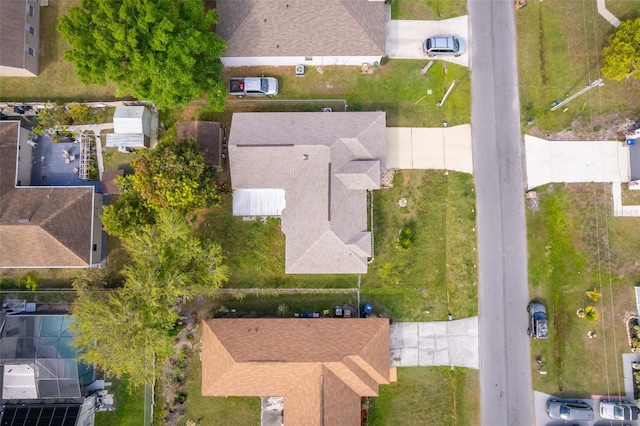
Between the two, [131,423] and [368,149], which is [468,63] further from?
[131,423]


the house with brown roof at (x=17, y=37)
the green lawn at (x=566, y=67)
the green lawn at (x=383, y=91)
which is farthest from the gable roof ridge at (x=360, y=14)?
the house with brown roof at (x=17, y=37)

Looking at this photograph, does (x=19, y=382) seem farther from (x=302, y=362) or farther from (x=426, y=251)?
(x=426, y=251)

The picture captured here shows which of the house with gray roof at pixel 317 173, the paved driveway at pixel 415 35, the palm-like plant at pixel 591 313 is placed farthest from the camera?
the paved driveway at pixel 415 35

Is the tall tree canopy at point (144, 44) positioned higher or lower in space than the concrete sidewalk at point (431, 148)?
higher

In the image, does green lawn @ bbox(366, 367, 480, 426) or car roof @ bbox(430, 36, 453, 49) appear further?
car roof @ bbox(430, 36, 453, 49)

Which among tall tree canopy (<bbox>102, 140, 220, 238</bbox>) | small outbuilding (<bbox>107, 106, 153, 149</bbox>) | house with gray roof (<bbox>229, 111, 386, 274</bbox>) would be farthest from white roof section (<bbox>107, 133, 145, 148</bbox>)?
house with gray roof (<bbox>229, 111, 386, 274</bbox>)

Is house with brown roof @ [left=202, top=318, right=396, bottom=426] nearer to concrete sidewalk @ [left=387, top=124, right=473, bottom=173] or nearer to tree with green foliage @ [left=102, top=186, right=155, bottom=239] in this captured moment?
tree with green foliage @ [left=102, top=186, right=155, bottom=239]

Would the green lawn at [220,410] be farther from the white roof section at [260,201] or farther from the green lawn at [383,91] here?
the green lawn at [383,91]
